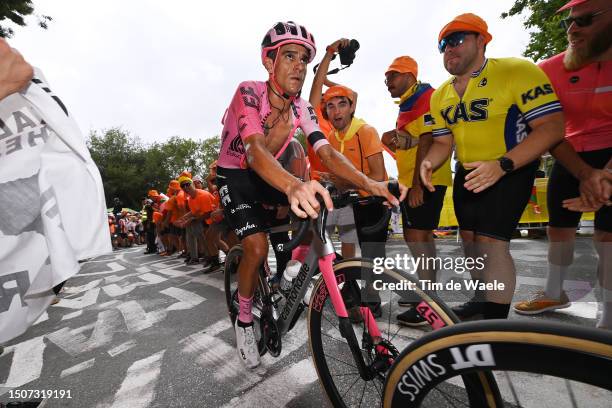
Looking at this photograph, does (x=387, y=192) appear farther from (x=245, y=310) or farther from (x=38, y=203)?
(x=38, y=203)

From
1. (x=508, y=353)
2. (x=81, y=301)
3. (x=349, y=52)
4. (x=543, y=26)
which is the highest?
(x=543, y=26)

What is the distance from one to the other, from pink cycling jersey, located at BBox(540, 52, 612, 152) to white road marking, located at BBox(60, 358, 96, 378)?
15.3 ft

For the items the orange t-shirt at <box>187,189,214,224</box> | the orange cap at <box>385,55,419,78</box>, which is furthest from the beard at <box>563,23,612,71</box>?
the orange t-shirt at <box>187,189,214,224</box>

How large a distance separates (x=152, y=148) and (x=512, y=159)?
62579mm

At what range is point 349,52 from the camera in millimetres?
3898

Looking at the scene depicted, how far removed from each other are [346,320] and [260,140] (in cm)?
125

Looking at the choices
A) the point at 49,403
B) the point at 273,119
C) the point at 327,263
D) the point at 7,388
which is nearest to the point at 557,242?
the point at 327,263

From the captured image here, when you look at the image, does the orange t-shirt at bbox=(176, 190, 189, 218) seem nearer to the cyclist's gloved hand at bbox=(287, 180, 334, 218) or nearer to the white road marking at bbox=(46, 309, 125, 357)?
the white road marking at bbox=(46, 309, 125, 357)

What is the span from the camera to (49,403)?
2.07 m

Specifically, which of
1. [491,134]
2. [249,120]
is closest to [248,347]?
[249,120]

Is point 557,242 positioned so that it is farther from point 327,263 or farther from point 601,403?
point 327,263

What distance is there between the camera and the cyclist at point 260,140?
205 cm

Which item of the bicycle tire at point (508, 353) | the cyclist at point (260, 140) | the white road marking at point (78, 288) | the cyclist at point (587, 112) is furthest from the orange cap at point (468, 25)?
the white road marking at point (78, 288)

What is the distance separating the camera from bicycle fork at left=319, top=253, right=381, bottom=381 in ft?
5.28
